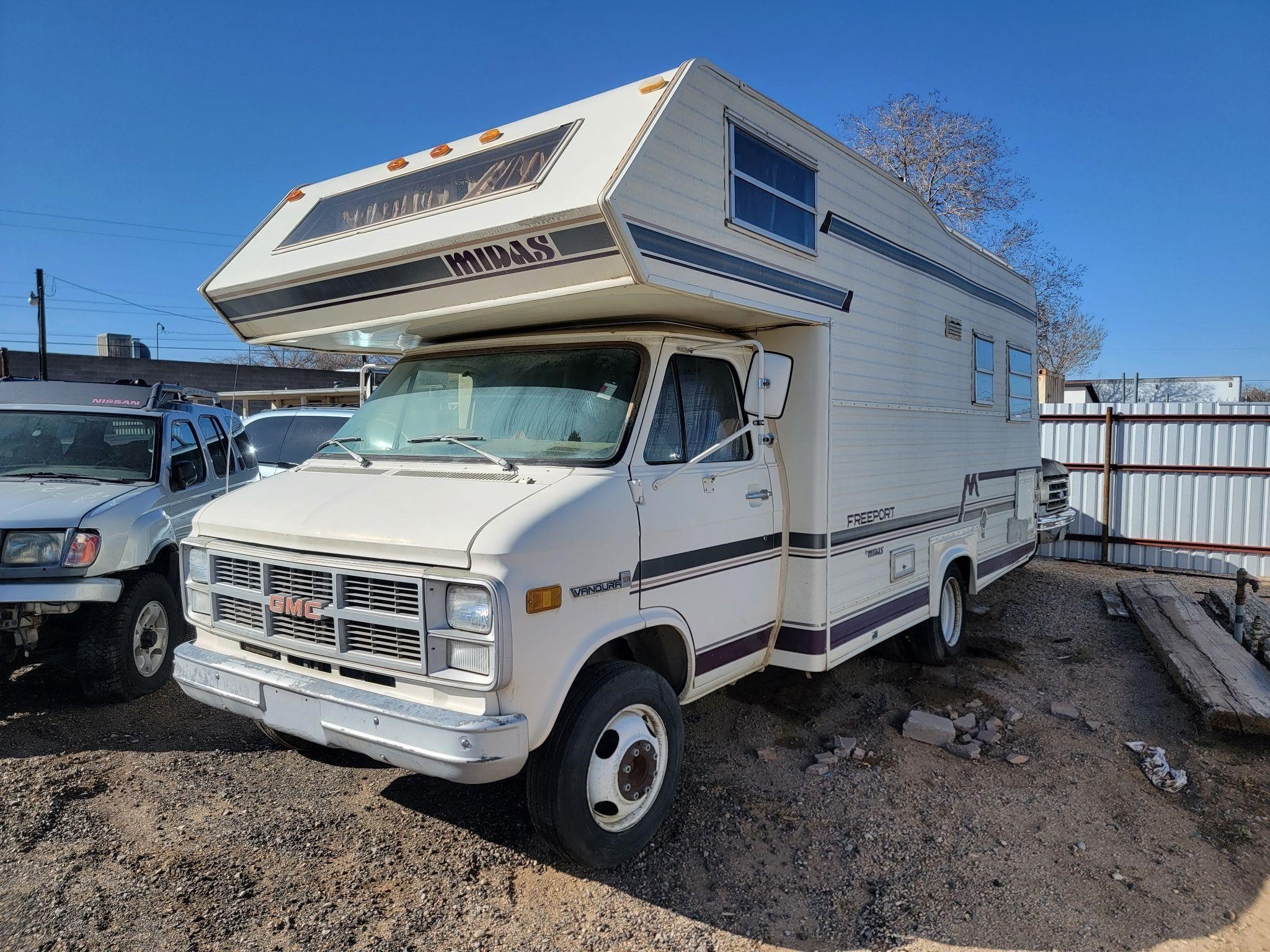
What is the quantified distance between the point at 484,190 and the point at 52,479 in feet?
13.1

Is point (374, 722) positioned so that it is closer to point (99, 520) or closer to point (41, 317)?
point (99, 520)

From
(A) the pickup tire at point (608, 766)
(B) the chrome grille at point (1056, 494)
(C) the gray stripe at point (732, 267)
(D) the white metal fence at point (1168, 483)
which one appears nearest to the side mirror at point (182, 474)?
(A) the pickup tire at point (608, 766)

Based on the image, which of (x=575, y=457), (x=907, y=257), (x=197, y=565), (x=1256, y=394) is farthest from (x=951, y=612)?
(x=1256, y=394)

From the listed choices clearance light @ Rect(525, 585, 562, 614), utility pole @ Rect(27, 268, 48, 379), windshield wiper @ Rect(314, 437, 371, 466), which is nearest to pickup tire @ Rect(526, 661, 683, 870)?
clearance light @ Rect(525, 585, 562, 614)

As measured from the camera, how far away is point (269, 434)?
32.9 ft

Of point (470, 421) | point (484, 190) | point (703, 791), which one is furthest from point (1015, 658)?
point (484, 190)

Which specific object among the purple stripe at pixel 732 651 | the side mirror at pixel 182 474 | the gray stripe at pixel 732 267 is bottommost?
the purple stripe at pixel 732 651

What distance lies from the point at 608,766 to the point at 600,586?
757 millimetres

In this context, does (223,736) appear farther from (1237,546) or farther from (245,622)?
(1237,546)

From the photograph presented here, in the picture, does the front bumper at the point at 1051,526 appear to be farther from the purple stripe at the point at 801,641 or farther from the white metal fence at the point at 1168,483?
the purple stripe at the point at 801,641

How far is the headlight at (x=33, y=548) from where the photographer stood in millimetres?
4805

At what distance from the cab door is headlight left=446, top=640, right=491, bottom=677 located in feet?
2.61

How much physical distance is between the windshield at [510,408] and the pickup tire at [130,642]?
2047 millimetres

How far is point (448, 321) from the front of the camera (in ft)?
13.7
